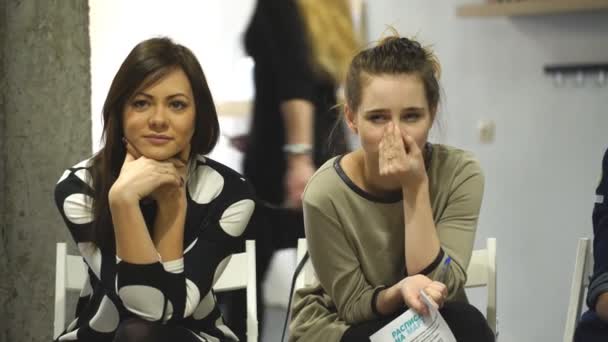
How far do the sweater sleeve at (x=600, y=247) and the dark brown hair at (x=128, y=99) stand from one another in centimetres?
79

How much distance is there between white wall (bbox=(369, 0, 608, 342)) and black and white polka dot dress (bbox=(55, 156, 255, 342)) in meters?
1.57

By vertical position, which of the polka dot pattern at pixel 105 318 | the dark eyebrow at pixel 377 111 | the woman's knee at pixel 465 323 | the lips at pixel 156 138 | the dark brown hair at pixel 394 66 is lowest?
the polka dot pattern at pixel 105 318

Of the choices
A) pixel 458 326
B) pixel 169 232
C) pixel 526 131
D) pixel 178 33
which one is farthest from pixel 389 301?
pixel 178 33

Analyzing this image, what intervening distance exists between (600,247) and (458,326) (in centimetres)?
35

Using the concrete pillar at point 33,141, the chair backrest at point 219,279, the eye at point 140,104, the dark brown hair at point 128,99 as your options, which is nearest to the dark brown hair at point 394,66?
the dark brown hair at point 128,99

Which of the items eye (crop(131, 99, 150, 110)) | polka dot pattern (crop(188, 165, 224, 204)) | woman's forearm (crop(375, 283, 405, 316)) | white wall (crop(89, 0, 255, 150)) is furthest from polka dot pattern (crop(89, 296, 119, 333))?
white wall (crop(89, 0, 255, 150))

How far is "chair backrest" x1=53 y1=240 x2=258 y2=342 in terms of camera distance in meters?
1.84

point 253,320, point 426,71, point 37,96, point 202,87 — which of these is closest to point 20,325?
point 37,96

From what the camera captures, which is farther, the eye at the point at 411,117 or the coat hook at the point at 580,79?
the coat hook at the point at 580,79

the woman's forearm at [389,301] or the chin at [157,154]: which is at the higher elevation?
the chin at [157,154]

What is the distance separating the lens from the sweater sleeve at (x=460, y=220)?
4.99 feet

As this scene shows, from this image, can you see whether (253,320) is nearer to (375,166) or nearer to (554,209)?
(375,166)

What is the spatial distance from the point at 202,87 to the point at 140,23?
1567 mm

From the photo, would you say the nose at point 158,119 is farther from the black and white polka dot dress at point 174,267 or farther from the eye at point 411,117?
the eye at point 411,117
